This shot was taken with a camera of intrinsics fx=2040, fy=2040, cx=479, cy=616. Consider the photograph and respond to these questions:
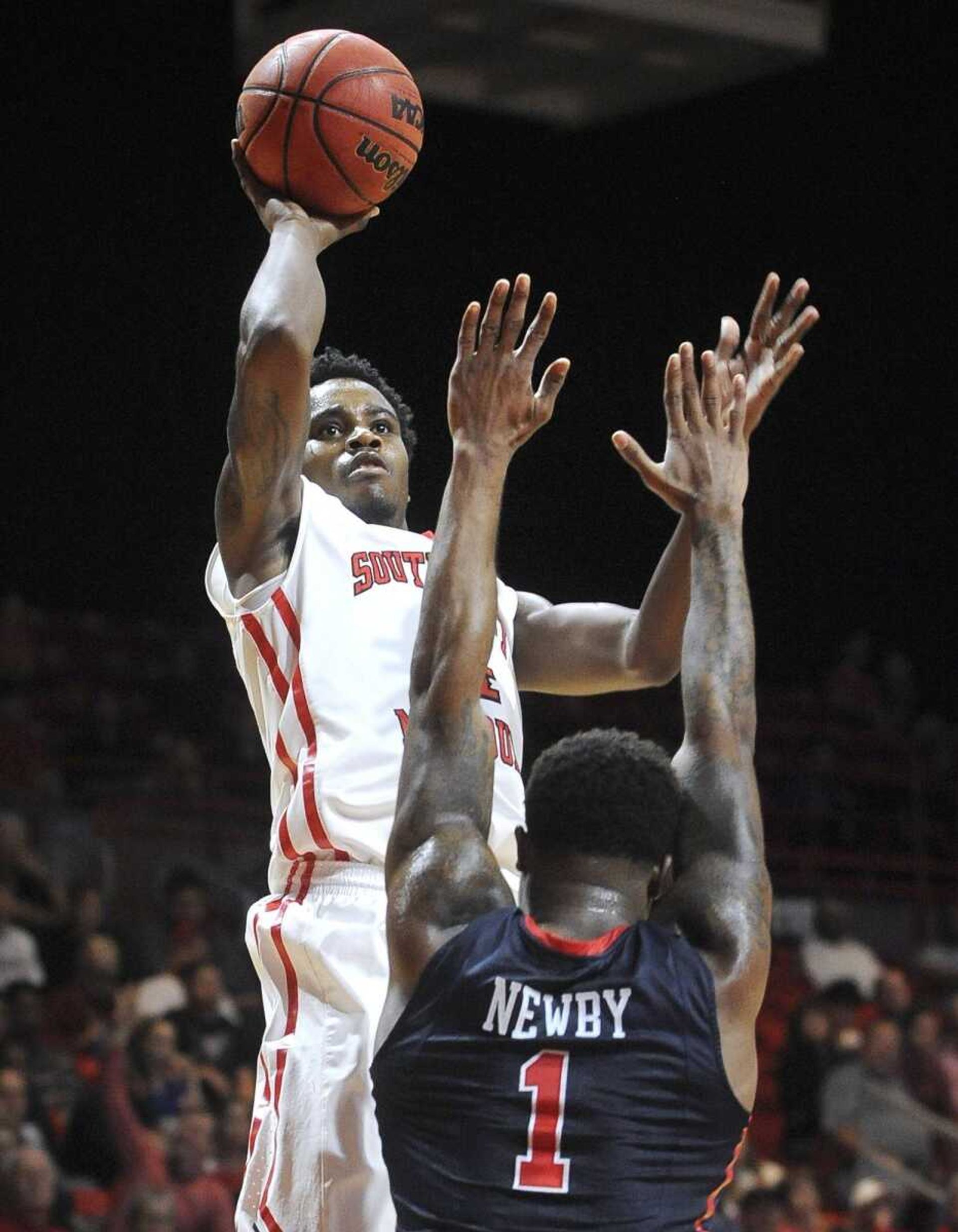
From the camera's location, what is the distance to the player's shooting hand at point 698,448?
3078 mm

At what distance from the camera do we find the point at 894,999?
11.6 m

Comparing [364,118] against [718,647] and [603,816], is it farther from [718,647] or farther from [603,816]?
[603,816]

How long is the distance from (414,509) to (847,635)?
273 inches

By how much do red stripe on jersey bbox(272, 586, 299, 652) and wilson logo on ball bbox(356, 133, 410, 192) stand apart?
2.84ft

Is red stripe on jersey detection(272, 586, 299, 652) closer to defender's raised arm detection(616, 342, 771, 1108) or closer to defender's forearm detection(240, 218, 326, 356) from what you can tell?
defender's forearm detection(240, 218, 326, 356)

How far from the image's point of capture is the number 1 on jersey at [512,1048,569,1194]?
2600 mm

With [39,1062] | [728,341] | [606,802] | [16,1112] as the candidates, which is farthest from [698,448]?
[39,1062]

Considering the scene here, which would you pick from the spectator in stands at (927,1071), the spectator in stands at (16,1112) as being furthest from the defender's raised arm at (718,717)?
the spectator in stands at (927,1071)

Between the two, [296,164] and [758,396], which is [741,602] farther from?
[296,164]

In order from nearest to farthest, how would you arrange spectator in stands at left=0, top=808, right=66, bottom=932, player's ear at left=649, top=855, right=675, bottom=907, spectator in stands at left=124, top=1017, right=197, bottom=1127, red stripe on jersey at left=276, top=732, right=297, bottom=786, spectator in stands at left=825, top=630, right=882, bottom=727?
player's ear at left=649, top=855, right=675, bottom=907
red stripe on jersey at left=276, top=732, right=297, bottom=786
spectator in stands at left=124, top=1017, right=197, bottom=1127
spectator in stands at left=0, top=808, right=66, bottom=932
spectator in stands at left=825, top=630, right=882, bottom=727

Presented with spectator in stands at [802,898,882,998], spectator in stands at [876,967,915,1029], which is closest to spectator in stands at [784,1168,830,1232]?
spectator in stands at [876,967,915,1029]

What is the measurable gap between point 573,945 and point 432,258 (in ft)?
43.2

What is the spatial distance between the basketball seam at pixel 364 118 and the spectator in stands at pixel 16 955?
19.2 ft

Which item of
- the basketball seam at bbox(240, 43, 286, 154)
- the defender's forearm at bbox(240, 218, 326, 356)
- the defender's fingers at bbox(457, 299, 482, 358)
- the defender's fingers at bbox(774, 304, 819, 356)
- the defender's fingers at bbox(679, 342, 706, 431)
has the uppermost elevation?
the basketball seam at bbox(240, 43, 286, 154)
